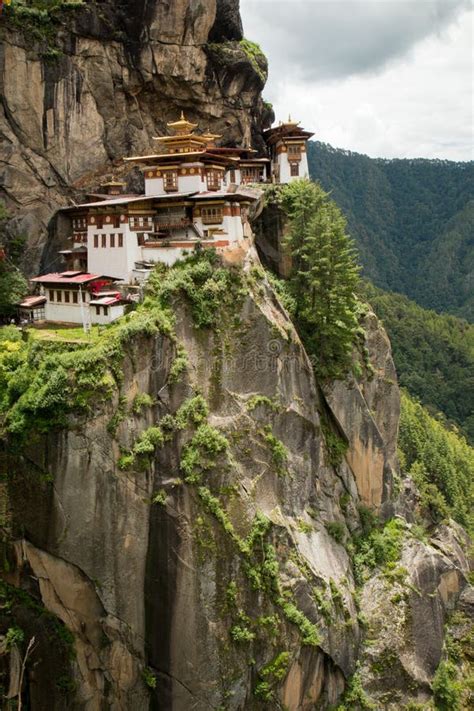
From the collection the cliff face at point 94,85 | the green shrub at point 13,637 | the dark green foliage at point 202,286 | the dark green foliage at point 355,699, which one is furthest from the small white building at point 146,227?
the dark green foliage at point 355,699

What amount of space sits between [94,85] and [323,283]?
22025 millimetres

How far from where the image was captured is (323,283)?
128 feet

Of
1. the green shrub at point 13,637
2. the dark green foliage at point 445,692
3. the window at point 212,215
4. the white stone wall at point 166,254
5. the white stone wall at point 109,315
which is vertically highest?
the window at point 212,215

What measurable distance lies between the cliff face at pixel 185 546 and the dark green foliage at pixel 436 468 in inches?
821

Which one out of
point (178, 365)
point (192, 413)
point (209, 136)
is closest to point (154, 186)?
point (209, 136)

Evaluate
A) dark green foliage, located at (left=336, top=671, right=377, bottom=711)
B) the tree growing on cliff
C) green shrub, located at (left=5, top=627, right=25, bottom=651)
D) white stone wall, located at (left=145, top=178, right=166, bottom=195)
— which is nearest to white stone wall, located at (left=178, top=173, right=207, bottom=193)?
white stone wall, located at (left=145, top=178, right=166, bottom=195)

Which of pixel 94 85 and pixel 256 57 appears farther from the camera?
pixel 256 57

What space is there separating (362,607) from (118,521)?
1693 centimetres

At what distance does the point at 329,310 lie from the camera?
1524 inches

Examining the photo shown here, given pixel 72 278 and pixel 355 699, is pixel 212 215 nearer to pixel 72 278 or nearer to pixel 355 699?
pixel 72 278

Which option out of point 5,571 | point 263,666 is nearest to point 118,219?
point 5,571

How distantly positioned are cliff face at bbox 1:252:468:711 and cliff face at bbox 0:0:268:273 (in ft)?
56.6

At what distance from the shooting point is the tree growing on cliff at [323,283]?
38.6 metres

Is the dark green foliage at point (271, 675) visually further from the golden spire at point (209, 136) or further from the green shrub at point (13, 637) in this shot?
the golden spire at point (209, 136)
